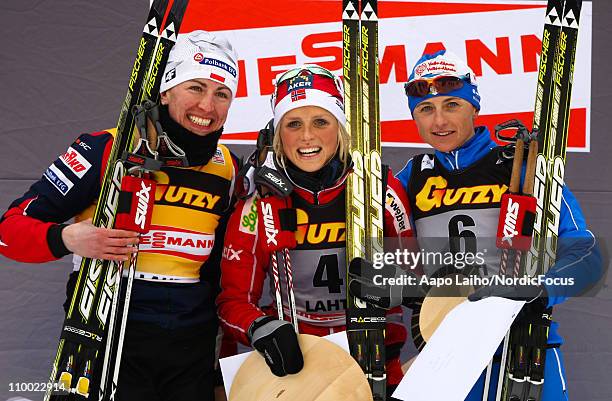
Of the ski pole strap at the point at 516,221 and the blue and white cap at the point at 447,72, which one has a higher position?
the blue and white cap at the point at 447,72

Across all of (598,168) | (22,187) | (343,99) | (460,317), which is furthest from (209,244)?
(598,168)

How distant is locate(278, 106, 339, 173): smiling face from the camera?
185 centimetres

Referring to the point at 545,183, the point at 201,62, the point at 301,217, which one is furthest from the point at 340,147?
the point at 545,183

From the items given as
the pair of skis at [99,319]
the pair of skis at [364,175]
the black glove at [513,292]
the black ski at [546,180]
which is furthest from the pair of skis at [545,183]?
the pair of skis at [99,319]

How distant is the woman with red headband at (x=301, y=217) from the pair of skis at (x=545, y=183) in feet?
1.13

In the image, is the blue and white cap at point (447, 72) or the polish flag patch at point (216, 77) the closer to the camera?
the polish flag patch at point (216, 77)

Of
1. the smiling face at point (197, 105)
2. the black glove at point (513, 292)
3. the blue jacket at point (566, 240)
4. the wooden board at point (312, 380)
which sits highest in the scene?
the smiling face at point (197, 105)

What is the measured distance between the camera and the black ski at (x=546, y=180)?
178 centimetres

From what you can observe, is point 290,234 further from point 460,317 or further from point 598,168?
point 598,168

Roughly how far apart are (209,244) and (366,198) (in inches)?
17.5

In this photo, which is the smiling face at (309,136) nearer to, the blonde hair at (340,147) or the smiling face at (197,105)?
the blonde hair at (340,147)

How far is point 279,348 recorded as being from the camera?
1665 millimetres

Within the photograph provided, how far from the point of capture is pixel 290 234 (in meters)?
1.83

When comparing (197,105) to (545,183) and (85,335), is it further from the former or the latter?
(545,183)
